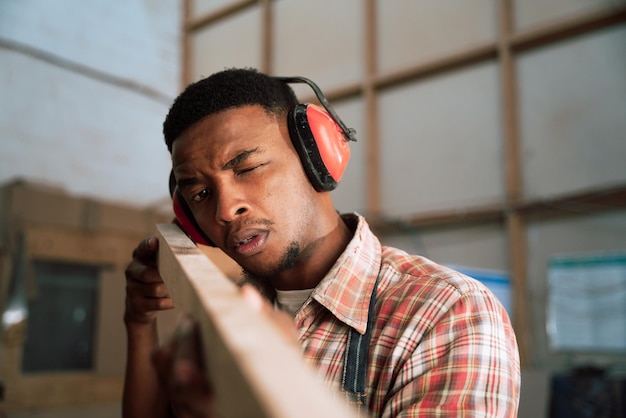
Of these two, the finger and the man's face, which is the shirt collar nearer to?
the man's face

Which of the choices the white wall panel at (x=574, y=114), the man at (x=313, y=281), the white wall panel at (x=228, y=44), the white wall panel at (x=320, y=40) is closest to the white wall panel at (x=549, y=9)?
the white wall panel at (x=574, y=114)

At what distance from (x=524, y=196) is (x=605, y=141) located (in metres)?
0.70

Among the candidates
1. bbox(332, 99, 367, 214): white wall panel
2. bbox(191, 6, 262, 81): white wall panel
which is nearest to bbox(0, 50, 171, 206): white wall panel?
bbox(191, 6, 262, 81): white wall panel

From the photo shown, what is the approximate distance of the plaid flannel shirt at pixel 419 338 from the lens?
901 mm

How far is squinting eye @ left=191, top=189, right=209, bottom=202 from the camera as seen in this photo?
134 cm

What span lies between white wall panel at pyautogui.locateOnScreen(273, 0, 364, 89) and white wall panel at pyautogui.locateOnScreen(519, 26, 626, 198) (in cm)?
184

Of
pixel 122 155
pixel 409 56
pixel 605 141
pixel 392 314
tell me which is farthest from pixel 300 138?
pixel 122 155

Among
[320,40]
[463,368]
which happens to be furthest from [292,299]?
[320,40]

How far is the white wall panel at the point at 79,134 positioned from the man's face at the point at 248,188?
14.4 ft

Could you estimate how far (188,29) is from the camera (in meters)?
7.00

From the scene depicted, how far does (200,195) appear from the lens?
135 cm

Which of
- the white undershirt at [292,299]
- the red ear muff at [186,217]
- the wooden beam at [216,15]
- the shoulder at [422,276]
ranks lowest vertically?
the white undershirt at [292,299]

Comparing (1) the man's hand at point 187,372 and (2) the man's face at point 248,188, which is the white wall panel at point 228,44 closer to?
(2) the man's face at point 248,188

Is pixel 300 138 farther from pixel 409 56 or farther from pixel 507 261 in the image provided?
pixel 409 56
